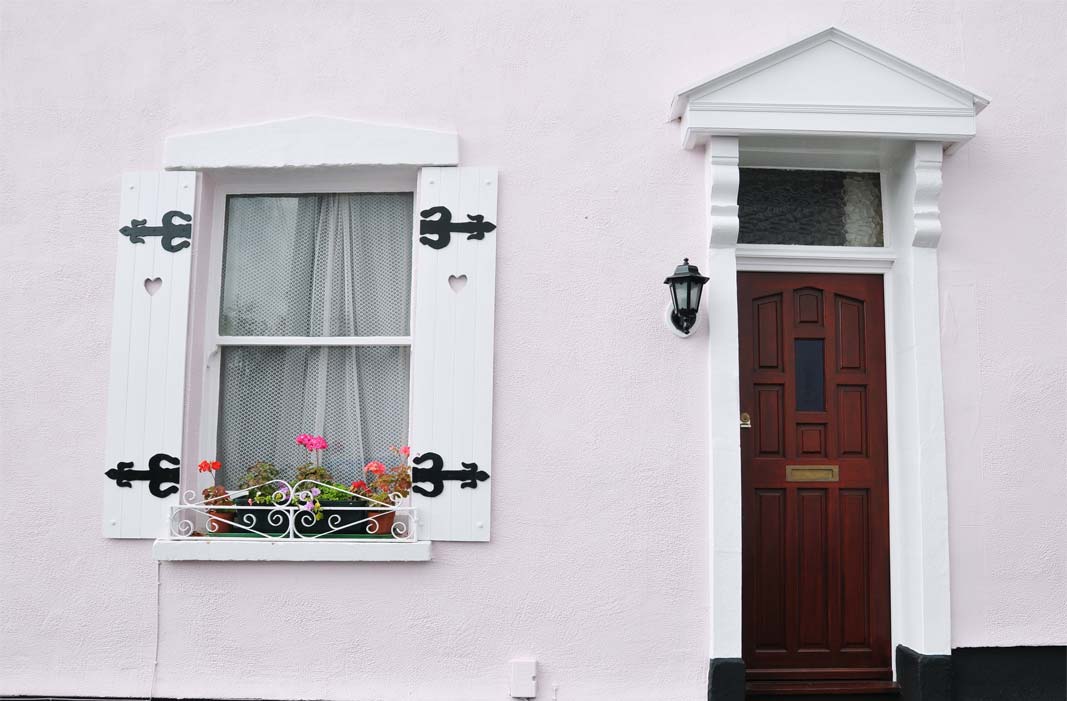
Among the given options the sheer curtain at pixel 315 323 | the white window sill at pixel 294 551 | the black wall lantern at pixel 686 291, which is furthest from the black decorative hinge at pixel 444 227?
the white window sill at pixel 294 551

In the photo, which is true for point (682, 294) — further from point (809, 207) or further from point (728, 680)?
point (728, 680)

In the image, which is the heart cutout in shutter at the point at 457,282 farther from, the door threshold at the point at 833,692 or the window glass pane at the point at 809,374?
the door threshold at the point at 833,692

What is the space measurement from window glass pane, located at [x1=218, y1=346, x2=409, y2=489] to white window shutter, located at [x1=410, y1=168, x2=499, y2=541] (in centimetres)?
22

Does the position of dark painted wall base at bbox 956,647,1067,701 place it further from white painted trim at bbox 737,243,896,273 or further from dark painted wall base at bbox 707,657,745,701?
white painted trim at bbox 737,243,896,273

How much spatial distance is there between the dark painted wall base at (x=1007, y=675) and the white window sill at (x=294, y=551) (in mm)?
2328

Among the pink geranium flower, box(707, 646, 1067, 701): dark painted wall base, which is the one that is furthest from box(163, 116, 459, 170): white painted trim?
box(707, 646, 1067, 701): dark painted wall base

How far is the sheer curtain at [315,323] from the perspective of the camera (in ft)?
13.5

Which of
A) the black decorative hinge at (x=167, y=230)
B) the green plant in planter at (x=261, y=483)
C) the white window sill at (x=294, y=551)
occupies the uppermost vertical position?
the black decorative hinge at (x=167, y=230)

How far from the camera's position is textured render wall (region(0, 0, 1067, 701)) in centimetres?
385

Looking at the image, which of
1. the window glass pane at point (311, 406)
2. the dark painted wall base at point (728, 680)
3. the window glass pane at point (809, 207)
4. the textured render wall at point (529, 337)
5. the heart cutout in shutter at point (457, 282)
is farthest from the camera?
the window glass pane at point (809, 207)

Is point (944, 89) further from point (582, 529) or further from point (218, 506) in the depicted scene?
point (218, 506)

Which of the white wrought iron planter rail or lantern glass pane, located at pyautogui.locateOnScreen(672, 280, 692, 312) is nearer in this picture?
lantern glass pane, located at pyautogui.locateOnScreen(672, 280, 692, 312)

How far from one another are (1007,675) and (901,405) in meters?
1.21

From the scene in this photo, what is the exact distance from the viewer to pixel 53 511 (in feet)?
13.0
